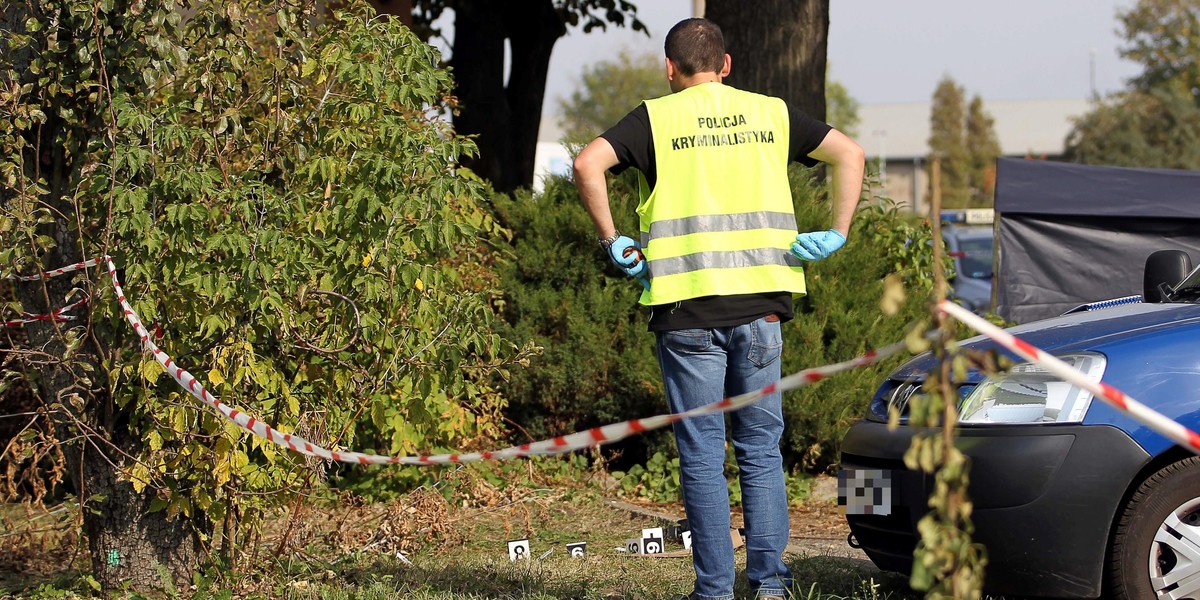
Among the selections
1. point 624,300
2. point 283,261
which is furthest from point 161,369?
point 624,300

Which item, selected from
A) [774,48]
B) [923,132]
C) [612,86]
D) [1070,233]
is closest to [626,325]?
[774,48]

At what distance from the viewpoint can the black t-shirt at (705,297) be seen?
4023 millimetres

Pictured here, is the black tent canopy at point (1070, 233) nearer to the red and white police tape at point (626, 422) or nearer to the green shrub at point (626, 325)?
the green shrub at point (626, 325)

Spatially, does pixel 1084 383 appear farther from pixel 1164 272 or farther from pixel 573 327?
pixel 573 327

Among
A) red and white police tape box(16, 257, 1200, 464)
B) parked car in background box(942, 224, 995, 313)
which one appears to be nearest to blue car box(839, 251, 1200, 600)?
red and white police tape box(16, 257, 1200, 464)

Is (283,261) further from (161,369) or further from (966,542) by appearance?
(966,542)

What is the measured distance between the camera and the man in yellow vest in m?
4.04

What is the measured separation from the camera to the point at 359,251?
Answer: 181 inches

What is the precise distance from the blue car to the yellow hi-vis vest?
0.77 meters

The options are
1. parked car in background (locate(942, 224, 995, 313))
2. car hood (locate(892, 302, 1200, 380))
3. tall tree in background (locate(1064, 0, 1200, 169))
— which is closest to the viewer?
car hood (locate(892, 302, 1200, 380))

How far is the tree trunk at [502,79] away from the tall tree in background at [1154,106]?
38.0 metres

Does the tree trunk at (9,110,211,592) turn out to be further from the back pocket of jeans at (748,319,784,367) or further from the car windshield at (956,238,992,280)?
the car windshield at (956,238,992,280)

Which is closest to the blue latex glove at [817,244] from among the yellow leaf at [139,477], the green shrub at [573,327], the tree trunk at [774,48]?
the yellow leaf at [139,477]

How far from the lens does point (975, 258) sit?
15.8 meters
